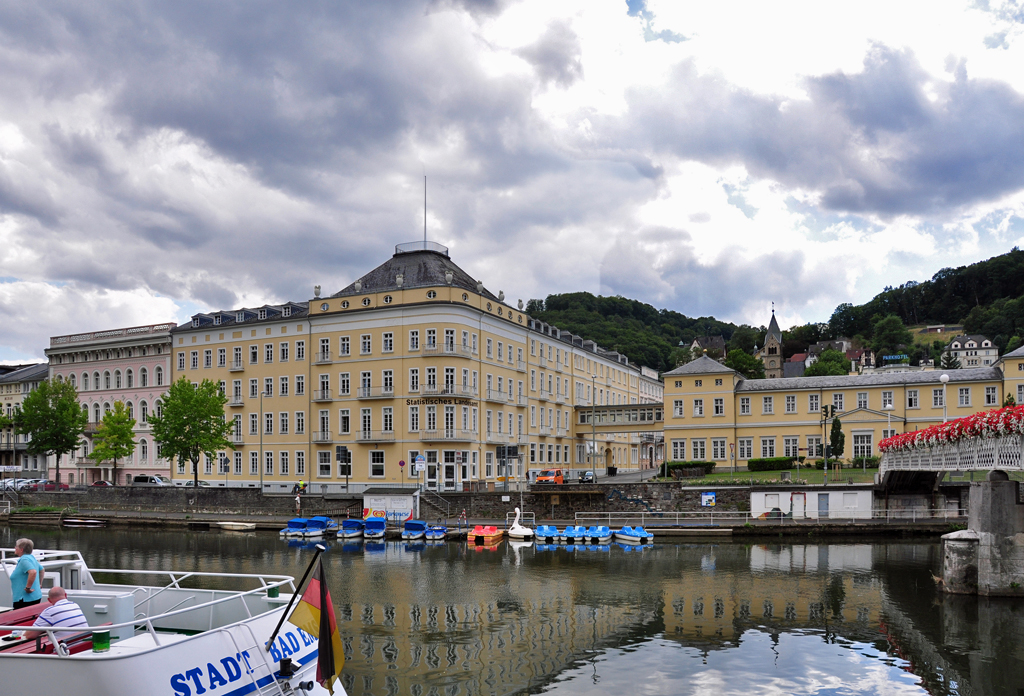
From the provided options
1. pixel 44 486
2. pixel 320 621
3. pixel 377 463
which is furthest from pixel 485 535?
pixel 44 486

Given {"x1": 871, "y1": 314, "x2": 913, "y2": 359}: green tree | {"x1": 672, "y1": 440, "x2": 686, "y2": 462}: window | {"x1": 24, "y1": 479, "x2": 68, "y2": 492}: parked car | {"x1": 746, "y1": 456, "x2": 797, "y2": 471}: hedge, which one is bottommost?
{"x1": 24, "y1": 479, "x2": 68, "y2": 492}: parked car

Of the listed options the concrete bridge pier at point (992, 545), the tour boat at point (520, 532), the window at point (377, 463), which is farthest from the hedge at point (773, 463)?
the concrete bridge pier at point (992, 545)

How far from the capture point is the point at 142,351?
260 feet

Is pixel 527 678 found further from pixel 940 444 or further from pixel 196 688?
pixel 940 444

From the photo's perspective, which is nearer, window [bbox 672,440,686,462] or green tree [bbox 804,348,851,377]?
window [bbox 672,440,686,462]

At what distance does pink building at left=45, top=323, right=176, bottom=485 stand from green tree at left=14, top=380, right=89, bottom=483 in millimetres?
4289

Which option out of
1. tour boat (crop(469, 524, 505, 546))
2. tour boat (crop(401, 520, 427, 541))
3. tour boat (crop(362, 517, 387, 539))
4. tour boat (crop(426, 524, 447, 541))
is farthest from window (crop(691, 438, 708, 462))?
tour boat (crop(362, 517, 387, 539))

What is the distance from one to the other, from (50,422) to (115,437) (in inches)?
279

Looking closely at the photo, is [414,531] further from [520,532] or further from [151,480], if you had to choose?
[151,480]

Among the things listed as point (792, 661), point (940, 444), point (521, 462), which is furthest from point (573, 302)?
point (792, 661)

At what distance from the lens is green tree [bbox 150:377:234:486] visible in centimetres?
6303

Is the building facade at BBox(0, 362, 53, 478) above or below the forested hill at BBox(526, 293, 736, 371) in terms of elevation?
below

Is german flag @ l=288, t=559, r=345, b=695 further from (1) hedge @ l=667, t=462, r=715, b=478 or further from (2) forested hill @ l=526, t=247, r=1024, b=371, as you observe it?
(2) forested hill @ l=526, t=247, r=1024, b=371

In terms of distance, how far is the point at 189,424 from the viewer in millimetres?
63500
